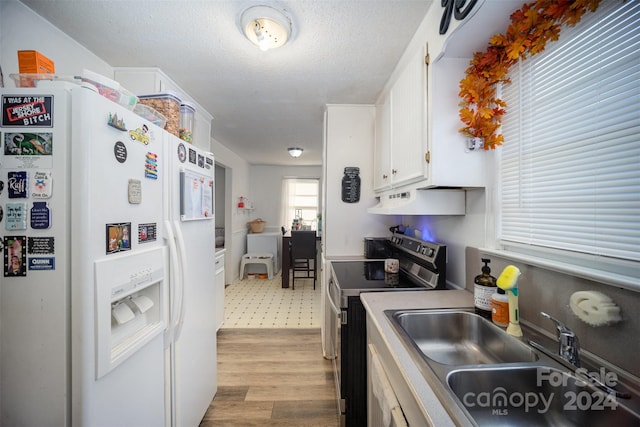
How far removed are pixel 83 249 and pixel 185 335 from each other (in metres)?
0.75

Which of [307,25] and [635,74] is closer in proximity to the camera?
[635,74]

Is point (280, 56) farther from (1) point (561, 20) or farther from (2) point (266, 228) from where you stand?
(2) point (266, 228)

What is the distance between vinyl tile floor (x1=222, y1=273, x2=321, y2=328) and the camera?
2.86 m

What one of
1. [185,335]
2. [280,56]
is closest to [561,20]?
[280,56]

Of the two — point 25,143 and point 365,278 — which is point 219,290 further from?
point 25,143

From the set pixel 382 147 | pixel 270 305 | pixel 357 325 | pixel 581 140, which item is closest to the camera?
pixel 581 140

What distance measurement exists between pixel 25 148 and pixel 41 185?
0.12 meters

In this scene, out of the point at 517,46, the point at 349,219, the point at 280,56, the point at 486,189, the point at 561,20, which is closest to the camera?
the point at 561,20

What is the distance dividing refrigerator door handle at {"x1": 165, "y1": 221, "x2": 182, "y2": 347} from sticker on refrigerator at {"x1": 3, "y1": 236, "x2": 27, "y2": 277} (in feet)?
1.38

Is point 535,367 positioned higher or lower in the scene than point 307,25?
lower

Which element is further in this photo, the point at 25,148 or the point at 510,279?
the point at 510,279

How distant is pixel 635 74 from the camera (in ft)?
2.19

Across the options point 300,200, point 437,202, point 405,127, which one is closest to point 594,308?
point 437,202

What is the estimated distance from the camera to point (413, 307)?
1.13 metres
